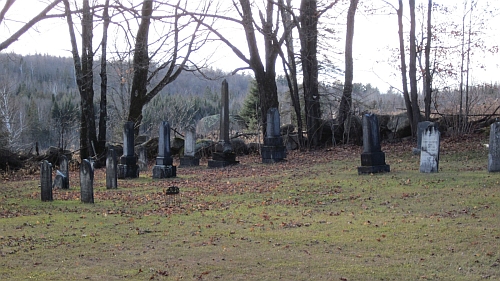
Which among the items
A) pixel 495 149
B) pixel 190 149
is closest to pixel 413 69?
pixel 190 149

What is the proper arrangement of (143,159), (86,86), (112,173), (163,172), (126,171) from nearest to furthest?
(112,173), (163,172), (126,171), (143,159), (86,86)

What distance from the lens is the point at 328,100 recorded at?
29969mm

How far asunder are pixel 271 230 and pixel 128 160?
11480mm

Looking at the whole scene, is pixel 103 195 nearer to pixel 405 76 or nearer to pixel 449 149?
pixel 449 149

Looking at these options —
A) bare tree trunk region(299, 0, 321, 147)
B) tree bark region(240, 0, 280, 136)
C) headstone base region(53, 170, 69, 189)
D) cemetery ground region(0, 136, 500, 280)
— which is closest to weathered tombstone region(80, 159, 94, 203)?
cemetery ground region(0, 136, 500, 280)

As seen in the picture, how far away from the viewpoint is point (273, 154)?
22.1m

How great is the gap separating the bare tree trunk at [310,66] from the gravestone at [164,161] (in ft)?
30.0

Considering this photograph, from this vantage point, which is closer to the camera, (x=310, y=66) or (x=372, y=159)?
(x=372, y=159)

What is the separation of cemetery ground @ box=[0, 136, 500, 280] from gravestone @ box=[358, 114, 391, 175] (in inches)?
20.0

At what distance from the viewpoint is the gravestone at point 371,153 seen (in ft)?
51.4

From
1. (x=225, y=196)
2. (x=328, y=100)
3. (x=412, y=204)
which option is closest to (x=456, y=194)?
(x=412, y=204)

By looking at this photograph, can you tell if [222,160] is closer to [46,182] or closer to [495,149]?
[46,182]

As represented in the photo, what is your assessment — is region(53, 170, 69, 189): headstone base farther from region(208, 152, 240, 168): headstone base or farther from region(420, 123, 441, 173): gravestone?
region(420, 123, 441, 173): gravestone

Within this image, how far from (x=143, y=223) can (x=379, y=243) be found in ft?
14.5
